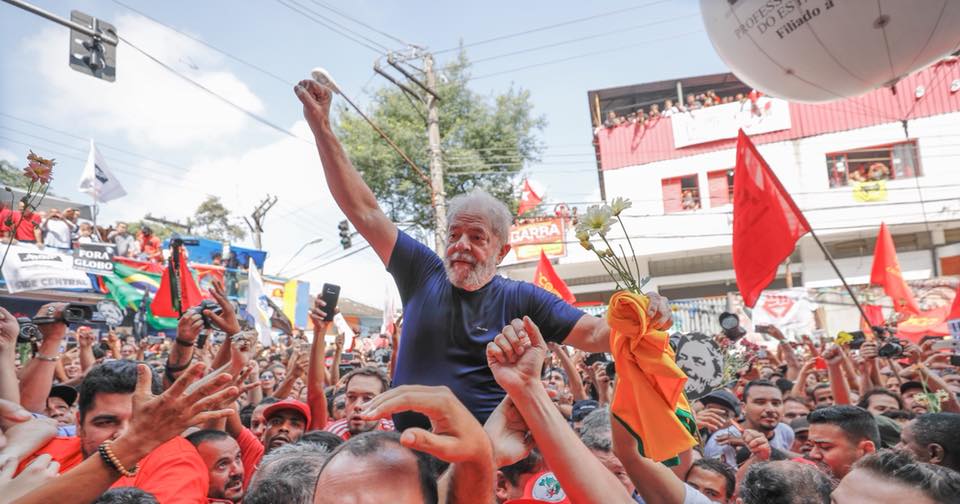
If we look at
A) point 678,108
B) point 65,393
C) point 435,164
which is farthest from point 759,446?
point 678,108

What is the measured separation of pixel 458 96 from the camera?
25.8 m

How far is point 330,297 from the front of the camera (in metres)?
3.92

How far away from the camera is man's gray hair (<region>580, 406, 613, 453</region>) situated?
2.95m

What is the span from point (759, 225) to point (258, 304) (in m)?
7.37

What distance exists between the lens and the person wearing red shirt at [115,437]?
2393 mm

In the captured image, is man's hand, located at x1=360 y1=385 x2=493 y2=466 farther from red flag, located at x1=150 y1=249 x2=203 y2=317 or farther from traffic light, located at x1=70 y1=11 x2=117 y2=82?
traffic light, located at x1=70 y1=11 x2=117 y2=82

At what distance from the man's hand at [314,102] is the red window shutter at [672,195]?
22.2m

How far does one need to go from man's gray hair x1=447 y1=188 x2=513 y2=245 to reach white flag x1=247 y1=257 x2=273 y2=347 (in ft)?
27.7

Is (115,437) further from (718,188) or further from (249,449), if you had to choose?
(718,188)

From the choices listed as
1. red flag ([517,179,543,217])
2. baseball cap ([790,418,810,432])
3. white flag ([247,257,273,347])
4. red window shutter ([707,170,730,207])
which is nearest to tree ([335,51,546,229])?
red flag ([517,179,543,217])

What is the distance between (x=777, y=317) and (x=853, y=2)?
45.0 feet

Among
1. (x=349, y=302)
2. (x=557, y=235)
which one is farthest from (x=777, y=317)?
(x=349, y=302)

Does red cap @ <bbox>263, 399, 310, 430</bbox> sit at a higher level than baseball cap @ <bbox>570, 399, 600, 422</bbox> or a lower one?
higher

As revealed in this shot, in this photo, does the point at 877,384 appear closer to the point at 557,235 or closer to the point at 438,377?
the point at 438,377
